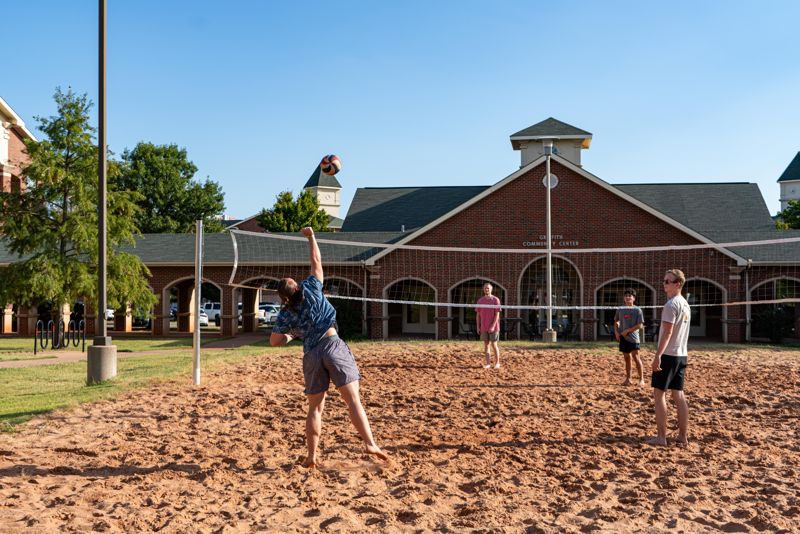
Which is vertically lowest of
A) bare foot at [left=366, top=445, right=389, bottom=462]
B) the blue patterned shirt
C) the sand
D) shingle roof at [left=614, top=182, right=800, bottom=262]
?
the sand

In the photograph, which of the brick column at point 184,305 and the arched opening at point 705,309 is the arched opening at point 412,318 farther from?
the brick column at point 184,305

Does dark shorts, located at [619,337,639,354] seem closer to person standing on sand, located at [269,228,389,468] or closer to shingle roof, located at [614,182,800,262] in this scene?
person standing on sand, located at [269,228,389,468]

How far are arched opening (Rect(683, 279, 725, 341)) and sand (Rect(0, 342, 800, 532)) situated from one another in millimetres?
14182

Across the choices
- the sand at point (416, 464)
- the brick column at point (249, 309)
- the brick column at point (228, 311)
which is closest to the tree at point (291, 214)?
the brick column at point (249, 309)

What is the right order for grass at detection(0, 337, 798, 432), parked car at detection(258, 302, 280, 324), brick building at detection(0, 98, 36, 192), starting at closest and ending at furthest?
grass at detection(0, 337, 798, 432) < brick building at detection(0, 98, 36, 192) < parked car at detection(258, 302, 280, 324)

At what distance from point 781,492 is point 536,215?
62.0ft

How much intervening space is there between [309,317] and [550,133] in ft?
101

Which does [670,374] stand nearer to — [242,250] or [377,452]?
[377,452]

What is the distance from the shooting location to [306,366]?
19.3 ft

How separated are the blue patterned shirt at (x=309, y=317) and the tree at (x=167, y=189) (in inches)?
1849

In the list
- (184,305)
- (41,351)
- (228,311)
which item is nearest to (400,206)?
(228,311)

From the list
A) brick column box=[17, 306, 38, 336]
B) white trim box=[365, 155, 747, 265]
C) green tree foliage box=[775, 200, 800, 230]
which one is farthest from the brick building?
green tree foliage box=[775, 200, 800, 230]

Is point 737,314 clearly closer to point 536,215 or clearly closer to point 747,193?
point 536,215

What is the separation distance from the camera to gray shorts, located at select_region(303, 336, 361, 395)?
19.0 feet
